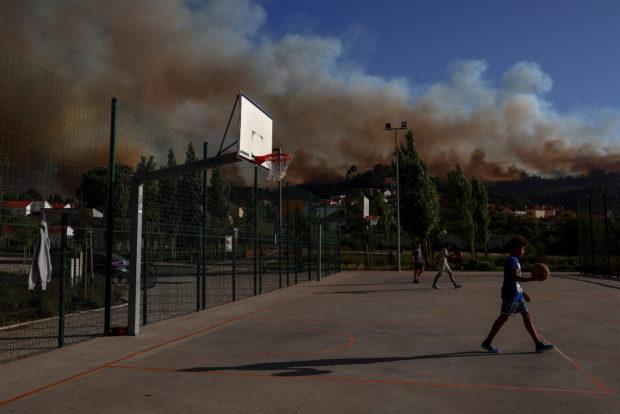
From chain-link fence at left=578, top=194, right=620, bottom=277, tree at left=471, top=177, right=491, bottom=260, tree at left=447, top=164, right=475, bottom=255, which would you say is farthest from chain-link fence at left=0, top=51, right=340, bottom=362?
tree at left=471, top=177, right=491, bottom=260

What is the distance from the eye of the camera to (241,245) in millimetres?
15406

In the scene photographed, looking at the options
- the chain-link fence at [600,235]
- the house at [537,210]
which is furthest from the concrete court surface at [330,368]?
the house at [537,210]

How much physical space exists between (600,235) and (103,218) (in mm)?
26497

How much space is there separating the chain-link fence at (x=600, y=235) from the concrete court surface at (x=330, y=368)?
16.8 m

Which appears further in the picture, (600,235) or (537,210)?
(537,210)

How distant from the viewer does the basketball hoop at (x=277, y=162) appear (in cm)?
1173

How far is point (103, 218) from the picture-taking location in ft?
32.8

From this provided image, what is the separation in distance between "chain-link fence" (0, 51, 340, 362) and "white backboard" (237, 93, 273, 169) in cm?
181

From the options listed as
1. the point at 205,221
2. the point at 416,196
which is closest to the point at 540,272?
the point at 205,221

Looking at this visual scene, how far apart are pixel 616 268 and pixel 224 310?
22135 mm

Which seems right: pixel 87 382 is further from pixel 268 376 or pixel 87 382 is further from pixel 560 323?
pixel 560 323

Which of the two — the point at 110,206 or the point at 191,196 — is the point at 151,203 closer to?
the point at 191,196

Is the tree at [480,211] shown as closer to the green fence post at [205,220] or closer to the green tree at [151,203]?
the green fence post at [205,220]

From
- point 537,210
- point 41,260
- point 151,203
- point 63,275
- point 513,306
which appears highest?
point 537,210
